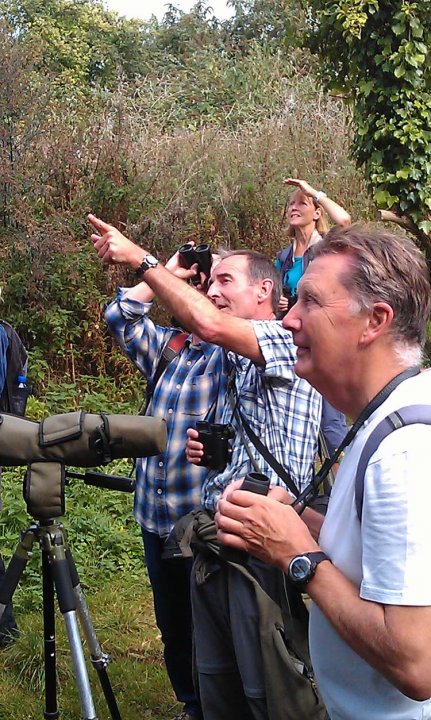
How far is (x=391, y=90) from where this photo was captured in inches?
298

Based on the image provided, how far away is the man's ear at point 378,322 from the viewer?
1550 mm

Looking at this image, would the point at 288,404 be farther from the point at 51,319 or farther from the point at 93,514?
the point at 51,319

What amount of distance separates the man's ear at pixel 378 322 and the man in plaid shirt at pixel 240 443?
84cm

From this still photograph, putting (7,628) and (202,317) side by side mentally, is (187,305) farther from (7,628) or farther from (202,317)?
(7,628)

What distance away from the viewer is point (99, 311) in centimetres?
823

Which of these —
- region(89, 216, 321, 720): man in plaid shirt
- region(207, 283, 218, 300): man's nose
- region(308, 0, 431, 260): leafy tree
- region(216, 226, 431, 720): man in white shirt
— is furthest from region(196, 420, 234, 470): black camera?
region(308, 0, 431, 260): leafy tree

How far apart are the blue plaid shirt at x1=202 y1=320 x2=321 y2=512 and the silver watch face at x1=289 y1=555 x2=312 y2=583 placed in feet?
3.14

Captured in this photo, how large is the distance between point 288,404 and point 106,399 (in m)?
5.42

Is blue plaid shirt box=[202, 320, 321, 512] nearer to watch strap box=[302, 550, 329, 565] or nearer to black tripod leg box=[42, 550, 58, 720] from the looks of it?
black tripod leg box=[42, 550, 58, 720]

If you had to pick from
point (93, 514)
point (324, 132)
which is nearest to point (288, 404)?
point (93, 514)

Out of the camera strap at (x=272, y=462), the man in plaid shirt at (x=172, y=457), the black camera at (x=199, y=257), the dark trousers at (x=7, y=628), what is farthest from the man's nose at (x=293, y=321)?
the dark trousers at (x=7, y=628)

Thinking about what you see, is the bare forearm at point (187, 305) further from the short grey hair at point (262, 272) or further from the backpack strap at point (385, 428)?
the backpack strap at point (385, 428)

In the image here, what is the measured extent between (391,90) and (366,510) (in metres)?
6.95

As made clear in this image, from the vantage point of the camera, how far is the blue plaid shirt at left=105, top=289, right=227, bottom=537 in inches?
120
